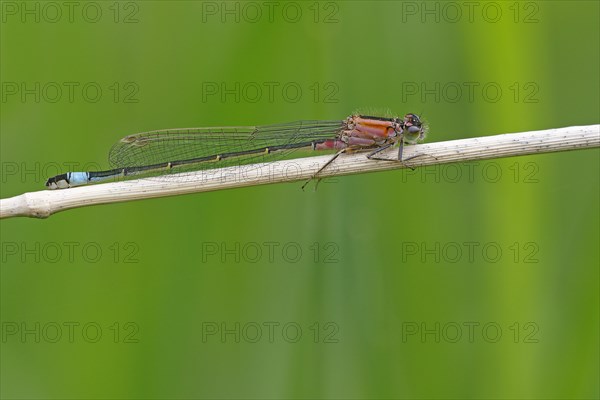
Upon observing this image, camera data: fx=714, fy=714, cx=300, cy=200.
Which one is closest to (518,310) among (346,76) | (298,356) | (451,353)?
(451,353)

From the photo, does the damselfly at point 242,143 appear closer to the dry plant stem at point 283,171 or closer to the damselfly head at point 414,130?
the damselfly head at point 414,130

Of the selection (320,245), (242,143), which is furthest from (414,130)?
(242,143)

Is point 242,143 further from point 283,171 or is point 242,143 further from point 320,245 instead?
point 320,245

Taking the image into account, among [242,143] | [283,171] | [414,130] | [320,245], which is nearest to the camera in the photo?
[283,171]

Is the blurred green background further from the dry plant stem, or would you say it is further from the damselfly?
the dry plant stem

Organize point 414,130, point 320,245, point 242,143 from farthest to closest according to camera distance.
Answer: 1. point 242,143
2. point 414,130
3. point 320,245

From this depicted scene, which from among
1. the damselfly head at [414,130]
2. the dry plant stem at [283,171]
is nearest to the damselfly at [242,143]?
the damselfly head at [414,130]
